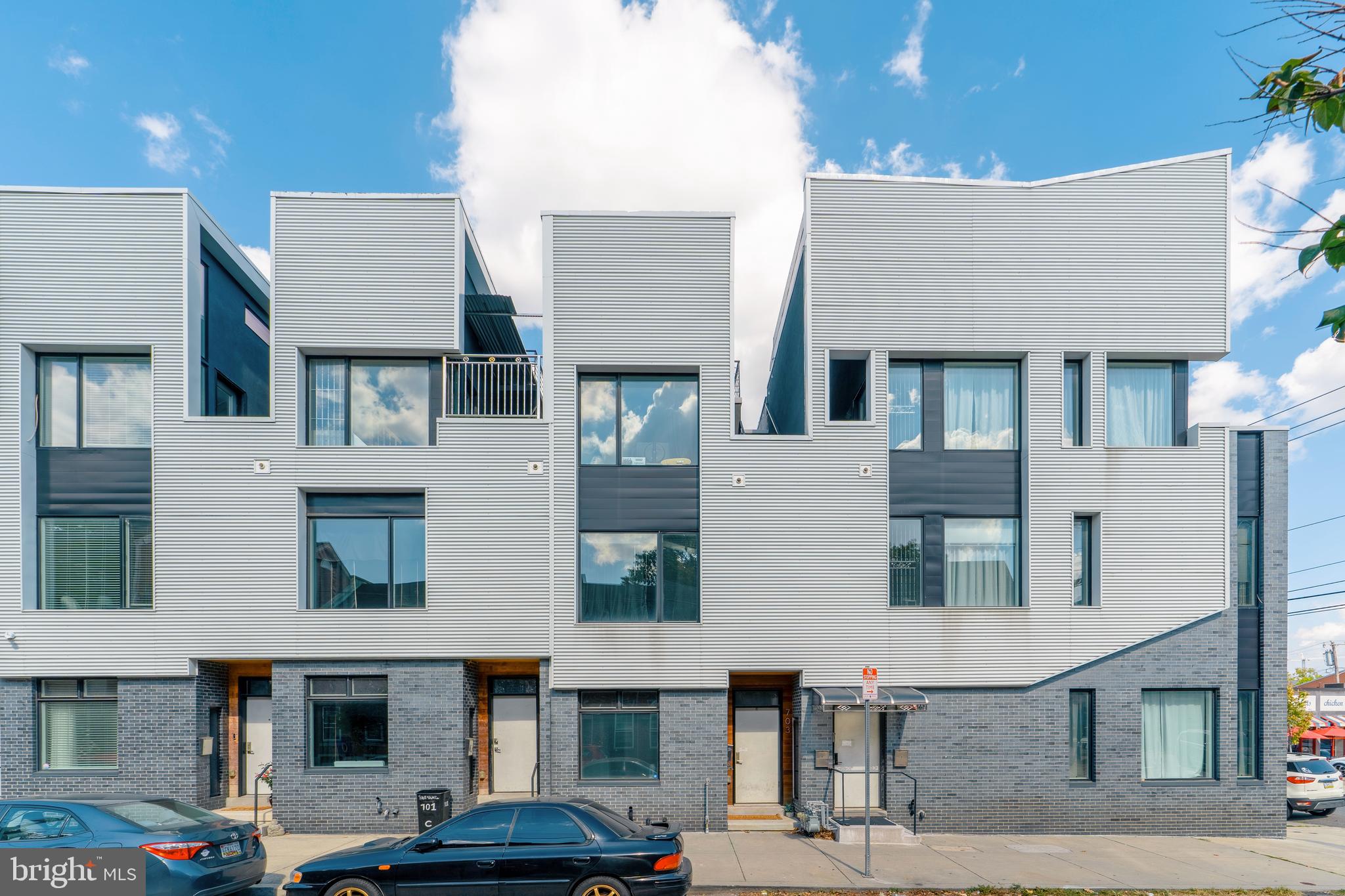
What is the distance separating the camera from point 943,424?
45.2 ft

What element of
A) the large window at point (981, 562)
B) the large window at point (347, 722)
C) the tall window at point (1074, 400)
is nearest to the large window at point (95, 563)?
the large window at point (347, 722)

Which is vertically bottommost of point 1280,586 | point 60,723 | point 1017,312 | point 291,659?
point 60,723

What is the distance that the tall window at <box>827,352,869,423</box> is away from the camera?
13.7 m

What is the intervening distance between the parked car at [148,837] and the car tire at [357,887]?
134 centimetres

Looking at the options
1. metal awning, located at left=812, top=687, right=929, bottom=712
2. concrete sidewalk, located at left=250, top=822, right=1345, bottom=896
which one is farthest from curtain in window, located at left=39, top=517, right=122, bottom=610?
metal awning, located at left=812, top=687, right=929, bottom=712

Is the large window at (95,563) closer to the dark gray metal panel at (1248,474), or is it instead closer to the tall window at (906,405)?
the tall window at (906,405)

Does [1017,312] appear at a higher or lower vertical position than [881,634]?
higher

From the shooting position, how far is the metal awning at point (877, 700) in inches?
483

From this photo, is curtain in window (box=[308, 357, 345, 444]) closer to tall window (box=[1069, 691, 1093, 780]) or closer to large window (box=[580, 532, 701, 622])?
large window (box=[580, 532, 701, 622])

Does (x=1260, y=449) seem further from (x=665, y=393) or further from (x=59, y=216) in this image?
(x=59, y=216)

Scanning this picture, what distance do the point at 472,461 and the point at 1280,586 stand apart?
48.6ft

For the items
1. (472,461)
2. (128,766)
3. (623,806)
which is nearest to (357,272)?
(472,461)

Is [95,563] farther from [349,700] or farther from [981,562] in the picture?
[981,562]

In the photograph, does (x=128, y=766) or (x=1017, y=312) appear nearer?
(x=128, y=766)
